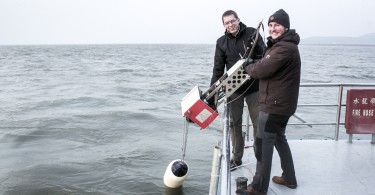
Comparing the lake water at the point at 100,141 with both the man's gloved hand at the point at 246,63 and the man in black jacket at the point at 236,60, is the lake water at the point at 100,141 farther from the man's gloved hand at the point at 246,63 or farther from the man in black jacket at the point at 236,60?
the man's gloved hand at the point at 246,63

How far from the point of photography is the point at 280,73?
348 centimetres

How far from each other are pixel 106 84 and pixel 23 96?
6.09 metres

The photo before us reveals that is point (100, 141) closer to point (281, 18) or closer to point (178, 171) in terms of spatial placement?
point (178, 171)

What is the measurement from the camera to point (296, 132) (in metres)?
12.5

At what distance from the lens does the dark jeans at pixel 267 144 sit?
3.69m

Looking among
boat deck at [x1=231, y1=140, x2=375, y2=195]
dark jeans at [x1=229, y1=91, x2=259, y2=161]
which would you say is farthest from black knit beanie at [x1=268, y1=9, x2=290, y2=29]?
boat deck at [x1=231, y1=140, x2=375, y2=195]

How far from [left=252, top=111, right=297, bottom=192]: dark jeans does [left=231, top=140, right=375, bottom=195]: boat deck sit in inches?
11.2

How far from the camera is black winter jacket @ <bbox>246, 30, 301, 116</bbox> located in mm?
3377

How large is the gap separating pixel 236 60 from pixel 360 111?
2.47 meters

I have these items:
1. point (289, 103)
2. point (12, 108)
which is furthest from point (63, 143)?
point (289, 103)

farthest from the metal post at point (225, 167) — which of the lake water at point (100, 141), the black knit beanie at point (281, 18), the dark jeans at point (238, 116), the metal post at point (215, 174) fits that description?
the lake water at point (100, 141)

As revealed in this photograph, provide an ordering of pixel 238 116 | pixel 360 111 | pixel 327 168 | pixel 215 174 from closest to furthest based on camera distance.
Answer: pixel 215 174 < pixel 238 116 < pixel 327 168 < pixel 360 111

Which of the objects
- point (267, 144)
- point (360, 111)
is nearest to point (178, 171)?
point (267, 144)

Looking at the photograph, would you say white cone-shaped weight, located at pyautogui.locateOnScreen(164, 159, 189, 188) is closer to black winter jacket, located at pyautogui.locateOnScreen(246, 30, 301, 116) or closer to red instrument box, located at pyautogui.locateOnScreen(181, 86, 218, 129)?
red instrument box, located at pyautogui.locateOnScreen(181, 86, 218, 129)
